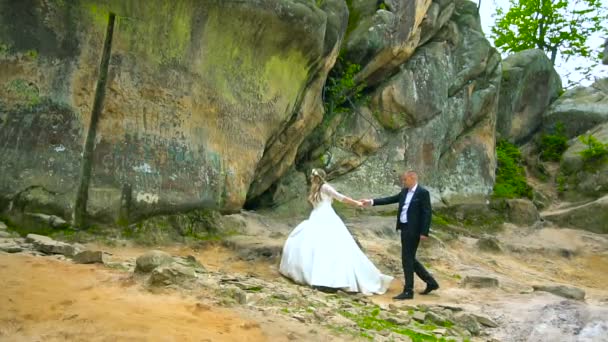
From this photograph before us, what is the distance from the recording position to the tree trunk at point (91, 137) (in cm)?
871

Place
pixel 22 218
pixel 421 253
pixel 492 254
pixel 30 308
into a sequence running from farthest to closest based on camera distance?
pixel 492 254 < pixel 421 253 < pixel 22 218 < pixel 30 308

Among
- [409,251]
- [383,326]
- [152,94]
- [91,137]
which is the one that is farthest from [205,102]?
[383,326]

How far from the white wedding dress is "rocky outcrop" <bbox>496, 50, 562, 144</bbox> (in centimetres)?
1376

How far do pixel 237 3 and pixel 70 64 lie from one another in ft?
9.64

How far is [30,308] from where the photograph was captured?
4.74 m

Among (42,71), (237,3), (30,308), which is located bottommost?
(30,308)

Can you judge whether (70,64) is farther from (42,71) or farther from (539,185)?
(539,185)

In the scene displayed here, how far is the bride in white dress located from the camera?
7551 mm

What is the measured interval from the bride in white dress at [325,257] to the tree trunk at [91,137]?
3.06 meters

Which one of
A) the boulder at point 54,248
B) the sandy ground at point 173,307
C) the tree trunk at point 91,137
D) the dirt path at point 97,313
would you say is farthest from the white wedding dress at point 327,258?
the tree trunk at point 91,137

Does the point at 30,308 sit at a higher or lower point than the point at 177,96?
lower

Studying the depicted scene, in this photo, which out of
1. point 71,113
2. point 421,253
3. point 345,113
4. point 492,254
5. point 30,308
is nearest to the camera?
point 30,308

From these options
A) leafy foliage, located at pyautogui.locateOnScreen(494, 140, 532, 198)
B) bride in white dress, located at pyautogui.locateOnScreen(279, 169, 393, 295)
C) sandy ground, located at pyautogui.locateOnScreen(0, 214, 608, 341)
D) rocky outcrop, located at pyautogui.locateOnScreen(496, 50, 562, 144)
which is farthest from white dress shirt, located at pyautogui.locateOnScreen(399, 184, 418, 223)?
rocky outcrop, located at pyautogui.locateOnScreen(496, 50, 562, 144)

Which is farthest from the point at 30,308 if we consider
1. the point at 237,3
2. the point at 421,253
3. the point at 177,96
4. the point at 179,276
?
the point at 421,253
